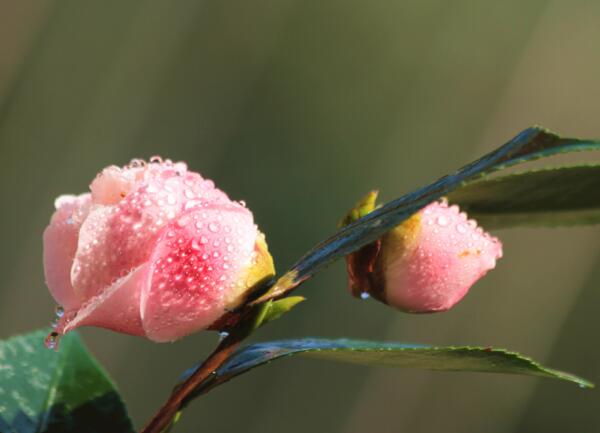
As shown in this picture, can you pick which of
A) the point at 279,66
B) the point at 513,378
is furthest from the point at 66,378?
the point at 513,378

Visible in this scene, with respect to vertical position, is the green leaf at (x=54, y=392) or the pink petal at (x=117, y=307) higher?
the pink petal at (x=117, y=307)

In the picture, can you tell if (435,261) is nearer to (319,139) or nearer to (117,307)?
(117,307)

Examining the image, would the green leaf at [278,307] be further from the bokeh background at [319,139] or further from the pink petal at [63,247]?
the bokeh background at [319,139]

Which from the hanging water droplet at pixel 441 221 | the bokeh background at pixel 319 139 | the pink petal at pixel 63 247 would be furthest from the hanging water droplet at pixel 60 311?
the bokeh background at pixel 319 139

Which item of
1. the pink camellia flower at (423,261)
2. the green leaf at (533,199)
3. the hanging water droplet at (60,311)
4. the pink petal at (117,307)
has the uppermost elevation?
the green leaf at (533,199)

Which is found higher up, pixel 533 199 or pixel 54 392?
pixel 533 199

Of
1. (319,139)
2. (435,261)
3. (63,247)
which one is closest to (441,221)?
(435,261)
